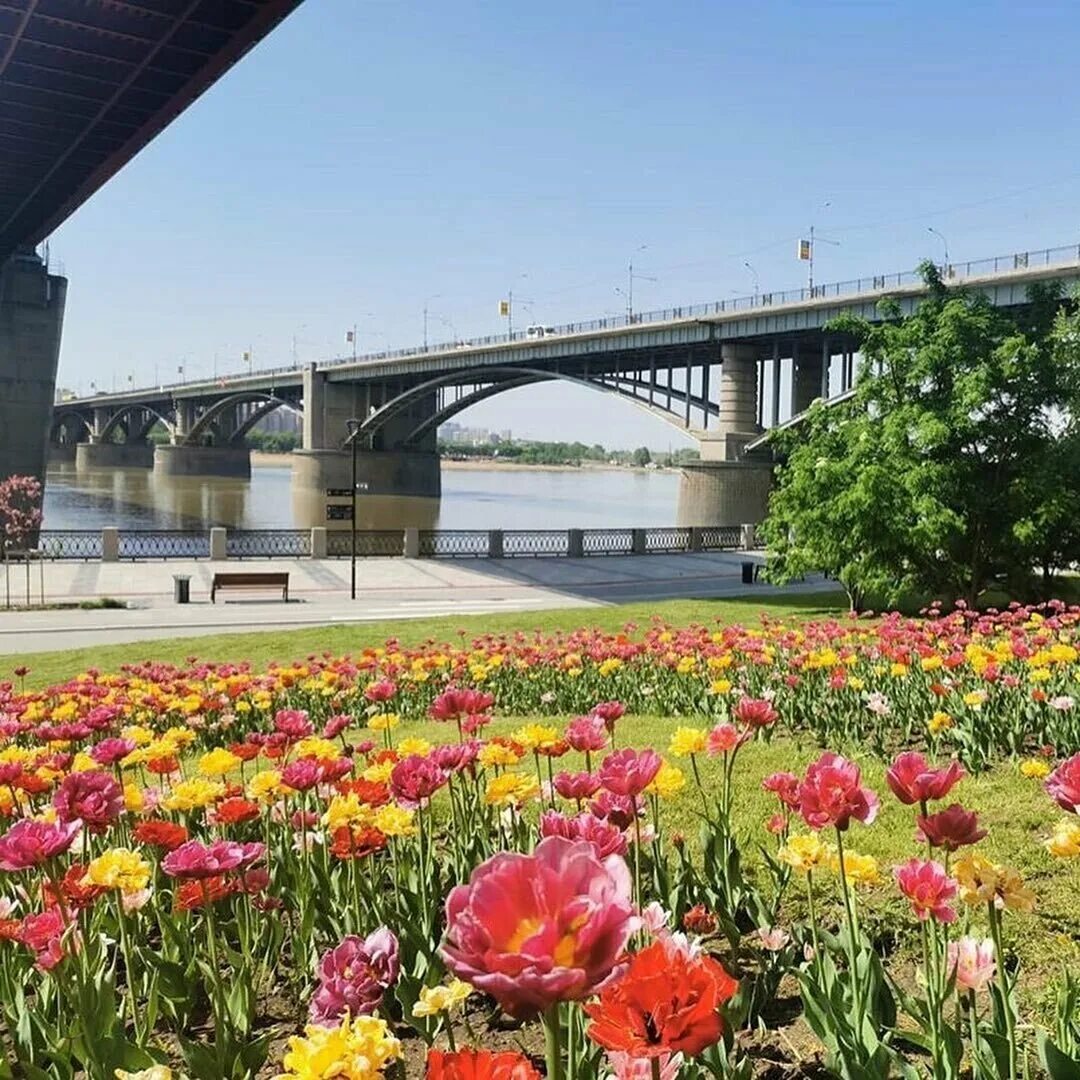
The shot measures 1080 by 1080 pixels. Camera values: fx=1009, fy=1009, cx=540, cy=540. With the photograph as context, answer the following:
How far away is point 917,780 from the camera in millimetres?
2219

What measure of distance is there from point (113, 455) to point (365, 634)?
112 metres

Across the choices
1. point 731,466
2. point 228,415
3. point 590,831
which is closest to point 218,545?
point 731,466

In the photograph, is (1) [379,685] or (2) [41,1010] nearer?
(2) [41,1010]

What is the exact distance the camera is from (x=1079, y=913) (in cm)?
366

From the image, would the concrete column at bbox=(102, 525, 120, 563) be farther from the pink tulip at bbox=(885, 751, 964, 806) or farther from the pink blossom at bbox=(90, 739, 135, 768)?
the pink tulip at bbox=(885, 751, 964, 806)

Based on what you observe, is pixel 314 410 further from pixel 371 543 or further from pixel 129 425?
pixel 129 425

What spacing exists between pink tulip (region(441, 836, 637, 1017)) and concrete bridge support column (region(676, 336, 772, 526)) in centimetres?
4323

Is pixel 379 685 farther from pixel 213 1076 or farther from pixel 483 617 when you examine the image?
pixel 483 617

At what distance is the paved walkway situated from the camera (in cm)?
2066

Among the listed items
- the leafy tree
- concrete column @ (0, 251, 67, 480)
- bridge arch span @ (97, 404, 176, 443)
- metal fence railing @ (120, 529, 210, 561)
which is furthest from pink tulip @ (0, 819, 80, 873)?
bridge arch span @ (97, 404, 176, 443)

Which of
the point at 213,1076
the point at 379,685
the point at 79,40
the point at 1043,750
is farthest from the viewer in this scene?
the point at 79,40

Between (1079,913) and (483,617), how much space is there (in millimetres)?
16896

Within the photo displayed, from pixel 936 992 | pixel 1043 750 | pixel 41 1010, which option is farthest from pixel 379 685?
pixel 1043 750

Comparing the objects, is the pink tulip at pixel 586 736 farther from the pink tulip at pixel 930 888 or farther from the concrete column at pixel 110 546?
the concrete column at pixel 110 546
